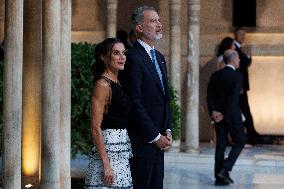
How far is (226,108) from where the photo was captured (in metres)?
13.2

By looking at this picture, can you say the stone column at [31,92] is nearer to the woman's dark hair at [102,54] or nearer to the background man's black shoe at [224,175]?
the background man's black shoe at [224,175]

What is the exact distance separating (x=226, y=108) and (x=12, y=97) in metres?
4.76

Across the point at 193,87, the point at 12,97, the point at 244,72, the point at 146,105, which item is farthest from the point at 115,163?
the point at 244,72

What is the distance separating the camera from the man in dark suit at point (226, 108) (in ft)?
43.2

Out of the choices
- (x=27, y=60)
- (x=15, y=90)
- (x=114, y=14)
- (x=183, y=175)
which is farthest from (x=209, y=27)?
(x=15, y=90)

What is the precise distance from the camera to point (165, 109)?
25.1ft

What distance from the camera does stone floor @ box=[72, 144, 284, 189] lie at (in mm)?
13391

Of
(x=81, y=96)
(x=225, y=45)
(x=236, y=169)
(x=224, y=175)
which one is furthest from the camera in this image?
(x=225, y=45)

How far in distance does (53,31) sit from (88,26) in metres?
9.53

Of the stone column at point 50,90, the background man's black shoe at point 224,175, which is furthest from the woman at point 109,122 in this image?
the background man's black shoe at point 224,175

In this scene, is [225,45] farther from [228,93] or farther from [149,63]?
[149,63]

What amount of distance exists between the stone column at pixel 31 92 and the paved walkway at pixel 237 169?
101 inches

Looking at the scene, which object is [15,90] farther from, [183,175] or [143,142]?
[183,175]

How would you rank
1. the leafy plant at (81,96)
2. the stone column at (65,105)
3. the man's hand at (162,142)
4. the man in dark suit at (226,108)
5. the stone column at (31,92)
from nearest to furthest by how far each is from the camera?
the man's hand at (162,142), the stone column at (65,105), the stone column at (31,92), the leafy plant at (81,96), the man in dark suit at (226,108)
